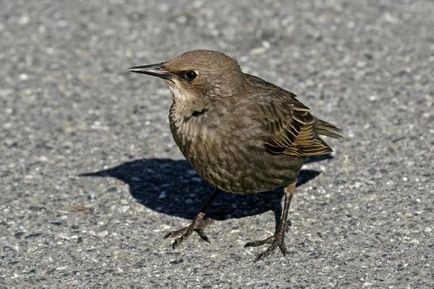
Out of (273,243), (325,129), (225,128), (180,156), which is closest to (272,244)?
(273,243)

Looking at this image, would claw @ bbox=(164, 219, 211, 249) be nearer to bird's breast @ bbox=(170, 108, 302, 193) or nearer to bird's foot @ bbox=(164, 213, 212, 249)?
bird's foot @ bbox=(164, 213, 212, 249)

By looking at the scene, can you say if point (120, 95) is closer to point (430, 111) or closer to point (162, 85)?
point (162, 85)

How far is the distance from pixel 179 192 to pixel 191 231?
675 mm

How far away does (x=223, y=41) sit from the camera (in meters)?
8.80

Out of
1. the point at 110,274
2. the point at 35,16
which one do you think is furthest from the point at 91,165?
the point at 35,16

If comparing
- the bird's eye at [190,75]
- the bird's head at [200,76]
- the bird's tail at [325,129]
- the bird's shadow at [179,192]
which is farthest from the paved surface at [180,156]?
the bird's eye at [190,75]

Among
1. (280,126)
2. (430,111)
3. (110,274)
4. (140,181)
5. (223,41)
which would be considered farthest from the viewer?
(223,41)

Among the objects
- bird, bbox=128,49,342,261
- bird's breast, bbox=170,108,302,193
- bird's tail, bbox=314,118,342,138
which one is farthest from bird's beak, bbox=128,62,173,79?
bird's tail, bbox=314,118,342,138

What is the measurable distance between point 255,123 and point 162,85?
8.39 ft

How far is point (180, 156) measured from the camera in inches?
273

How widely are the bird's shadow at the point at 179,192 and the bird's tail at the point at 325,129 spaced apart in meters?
0.27

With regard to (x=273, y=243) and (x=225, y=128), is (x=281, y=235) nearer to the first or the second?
(x=273, y=243)

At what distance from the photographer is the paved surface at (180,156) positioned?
217 inches

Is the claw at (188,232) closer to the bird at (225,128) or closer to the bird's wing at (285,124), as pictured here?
the bird at (225,128)
